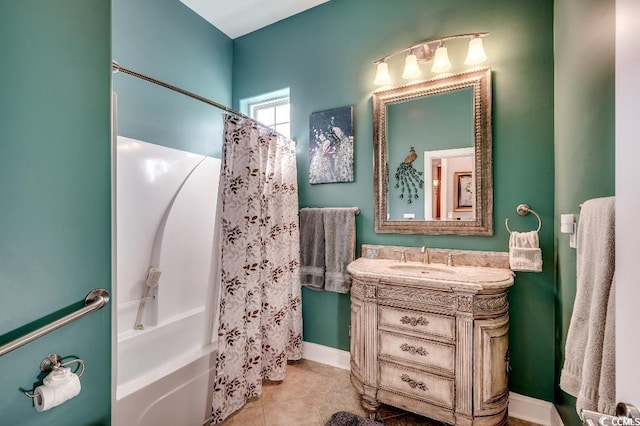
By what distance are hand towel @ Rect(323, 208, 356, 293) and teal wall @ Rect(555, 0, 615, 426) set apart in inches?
51.5

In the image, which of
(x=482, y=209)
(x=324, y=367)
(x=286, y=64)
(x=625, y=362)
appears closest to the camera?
(x=625, y=362)

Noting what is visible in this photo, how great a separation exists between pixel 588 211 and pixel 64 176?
66.3 inches

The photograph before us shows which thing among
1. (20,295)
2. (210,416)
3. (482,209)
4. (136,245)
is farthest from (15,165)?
(482,209)

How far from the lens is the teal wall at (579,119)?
1033mm

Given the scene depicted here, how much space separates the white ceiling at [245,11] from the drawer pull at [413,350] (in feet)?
9.13

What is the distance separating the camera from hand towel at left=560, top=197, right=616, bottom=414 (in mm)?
711

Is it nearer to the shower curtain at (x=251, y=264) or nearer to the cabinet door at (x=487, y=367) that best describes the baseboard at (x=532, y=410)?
the cabinet door at (x=487, y=367)

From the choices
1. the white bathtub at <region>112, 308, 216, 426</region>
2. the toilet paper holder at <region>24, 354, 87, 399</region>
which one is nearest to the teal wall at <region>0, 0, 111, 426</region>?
the toilet paper holder at <region>24, 354, 87, 399</region>

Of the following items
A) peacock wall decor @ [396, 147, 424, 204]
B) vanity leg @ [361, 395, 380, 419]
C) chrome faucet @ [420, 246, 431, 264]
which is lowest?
vanity leg @ [361, 395, 380, 419]

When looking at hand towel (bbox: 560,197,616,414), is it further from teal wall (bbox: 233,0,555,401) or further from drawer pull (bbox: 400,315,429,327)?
teal wall (bbox: 233,0,555,401)

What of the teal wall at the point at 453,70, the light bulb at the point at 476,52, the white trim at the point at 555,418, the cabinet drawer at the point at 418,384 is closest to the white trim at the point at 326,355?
the teal wall at the point at 453,70

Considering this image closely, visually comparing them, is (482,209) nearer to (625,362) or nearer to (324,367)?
(625,362)

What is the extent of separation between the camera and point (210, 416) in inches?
68.6

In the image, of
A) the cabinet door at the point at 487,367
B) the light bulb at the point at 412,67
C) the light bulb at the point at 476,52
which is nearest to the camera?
the cabinet door at the point at 487,367
